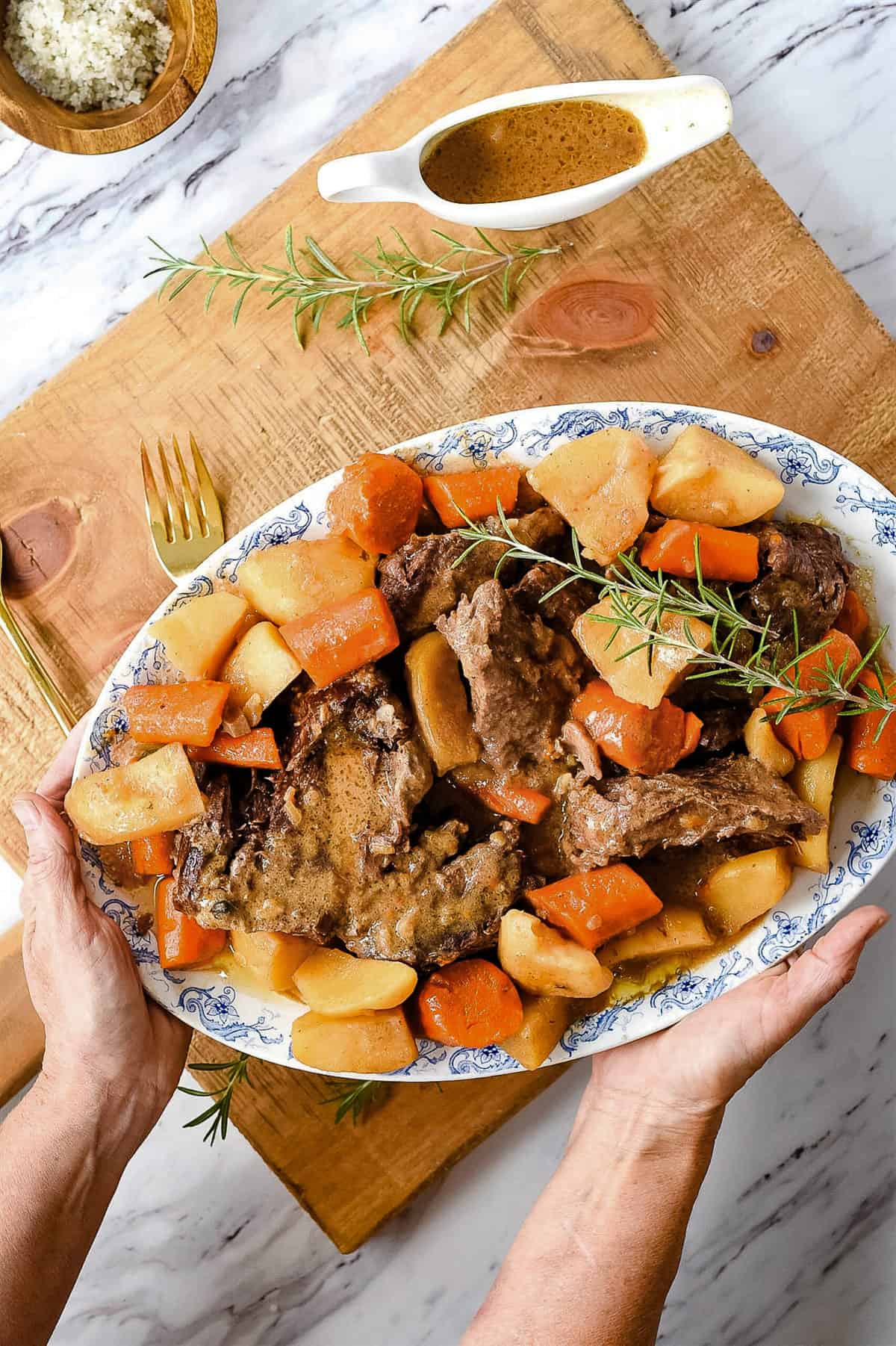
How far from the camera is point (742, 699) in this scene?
2.64 m

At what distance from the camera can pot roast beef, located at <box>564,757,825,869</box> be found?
7.95 ft

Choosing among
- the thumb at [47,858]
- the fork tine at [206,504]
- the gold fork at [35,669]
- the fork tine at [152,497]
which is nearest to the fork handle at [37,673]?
the gold fork at [35,669]

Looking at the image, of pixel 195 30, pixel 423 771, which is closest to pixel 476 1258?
pixel 423 771

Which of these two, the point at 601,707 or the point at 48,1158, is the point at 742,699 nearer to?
the point at 601,707

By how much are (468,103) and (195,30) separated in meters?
0.82

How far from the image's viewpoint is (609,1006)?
104 inches

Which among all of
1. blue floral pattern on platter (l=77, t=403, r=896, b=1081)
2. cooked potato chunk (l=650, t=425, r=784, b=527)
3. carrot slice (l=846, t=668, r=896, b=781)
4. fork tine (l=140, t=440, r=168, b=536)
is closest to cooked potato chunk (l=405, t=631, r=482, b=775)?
blue floral pattern on platter (l=77, t=403, r=896, b=1081)

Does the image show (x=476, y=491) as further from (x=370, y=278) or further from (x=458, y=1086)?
(x=458, y=1086)

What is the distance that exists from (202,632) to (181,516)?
0.55m

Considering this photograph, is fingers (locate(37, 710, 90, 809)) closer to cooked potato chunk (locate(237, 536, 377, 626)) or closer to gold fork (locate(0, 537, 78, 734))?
gold fork (locate(0, 537, 78, 734))

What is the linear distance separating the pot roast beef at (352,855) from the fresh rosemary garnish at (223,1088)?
0.64m

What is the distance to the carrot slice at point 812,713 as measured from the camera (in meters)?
2.53

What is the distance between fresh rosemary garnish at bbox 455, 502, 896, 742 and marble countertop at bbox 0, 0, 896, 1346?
4.10 feet

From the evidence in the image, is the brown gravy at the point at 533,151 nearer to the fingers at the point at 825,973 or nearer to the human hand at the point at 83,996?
the human hand at the point at 83,996
